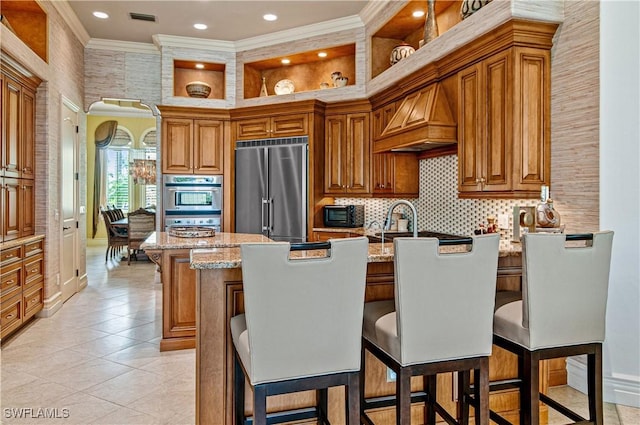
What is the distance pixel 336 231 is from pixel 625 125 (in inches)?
118

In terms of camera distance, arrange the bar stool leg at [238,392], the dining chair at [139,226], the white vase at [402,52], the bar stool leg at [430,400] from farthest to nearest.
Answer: the dining chair at [139,226] → the white vase at [402,52] → the bar stool leg at [430,400] → the bar stool leg at [238,392]

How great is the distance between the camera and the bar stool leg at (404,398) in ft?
5.74

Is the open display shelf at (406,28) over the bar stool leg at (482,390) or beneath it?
over

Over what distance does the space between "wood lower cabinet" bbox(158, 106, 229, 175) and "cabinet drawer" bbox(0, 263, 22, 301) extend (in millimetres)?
2270

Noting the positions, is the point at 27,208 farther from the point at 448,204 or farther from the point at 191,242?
the point at 448,204

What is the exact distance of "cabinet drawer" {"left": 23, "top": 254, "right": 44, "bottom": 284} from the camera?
4.17 metres

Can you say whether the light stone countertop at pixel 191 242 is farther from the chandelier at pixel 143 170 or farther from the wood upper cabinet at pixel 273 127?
the chandelier at pixel 143 170

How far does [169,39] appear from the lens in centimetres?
585

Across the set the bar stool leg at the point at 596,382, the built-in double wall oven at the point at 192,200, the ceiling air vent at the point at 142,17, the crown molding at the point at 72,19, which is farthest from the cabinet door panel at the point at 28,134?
the bar stool leg at the point at 596,382

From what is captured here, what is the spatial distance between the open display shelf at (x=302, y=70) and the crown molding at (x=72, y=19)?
2.06m

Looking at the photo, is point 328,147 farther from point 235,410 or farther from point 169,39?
point 235,410

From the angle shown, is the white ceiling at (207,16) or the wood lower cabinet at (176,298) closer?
the wood lower cabinet at (176,298)

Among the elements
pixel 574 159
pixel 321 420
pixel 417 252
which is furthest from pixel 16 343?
pixel 574 159

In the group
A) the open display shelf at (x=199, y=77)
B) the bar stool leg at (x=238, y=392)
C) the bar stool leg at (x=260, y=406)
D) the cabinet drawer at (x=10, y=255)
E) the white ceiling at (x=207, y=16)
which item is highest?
the white ceiling at (x=207, y=16)
